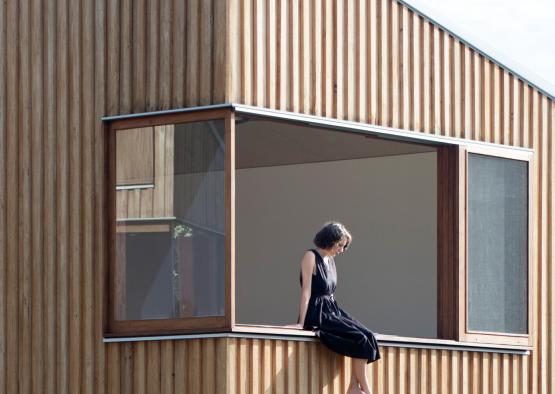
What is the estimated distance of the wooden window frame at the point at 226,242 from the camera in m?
9.87

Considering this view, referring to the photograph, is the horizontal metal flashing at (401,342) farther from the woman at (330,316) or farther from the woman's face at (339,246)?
the woman's face at (339,246)

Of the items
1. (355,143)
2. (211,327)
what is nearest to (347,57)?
(211,327)

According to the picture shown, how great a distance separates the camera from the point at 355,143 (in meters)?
14.8

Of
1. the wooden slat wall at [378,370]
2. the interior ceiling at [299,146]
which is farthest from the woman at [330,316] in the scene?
the interior ceiling at [299,146]

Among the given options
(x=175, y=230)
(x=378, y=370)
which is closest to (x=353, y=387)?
(x=378, y=370)

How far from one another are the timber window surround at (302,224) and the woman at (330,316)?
408 mm

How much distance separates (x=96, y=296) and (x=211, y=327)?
1032 mm

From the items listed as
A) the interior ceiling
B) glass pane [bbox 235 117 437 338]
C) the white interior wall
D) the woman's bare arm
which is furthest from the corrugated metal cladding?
the white interior wall

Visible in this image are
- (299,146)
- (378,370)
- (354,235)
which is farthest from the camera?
(354,235)

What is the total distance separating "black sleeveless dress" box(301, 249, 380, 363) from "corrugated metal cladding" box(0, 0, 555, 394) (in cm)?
16

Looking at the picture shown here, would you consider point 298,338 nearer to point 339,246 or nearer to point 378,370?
point 339,246

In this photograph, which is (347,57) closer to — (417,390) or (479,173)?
(479,173)

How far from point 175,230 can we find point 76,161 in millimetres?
1056

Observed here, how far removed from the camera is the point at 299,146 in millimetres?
15070
